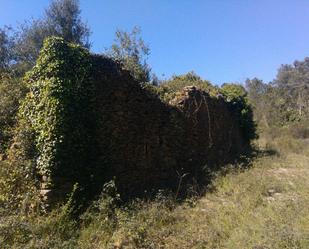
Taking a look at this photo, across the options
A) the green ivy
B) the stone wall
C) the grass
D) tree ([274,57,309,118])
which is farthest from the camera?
tree ([274,57,309,118])

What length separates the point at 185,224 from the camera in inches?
303

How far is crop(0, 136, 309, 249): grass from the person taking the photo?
20.8 feet

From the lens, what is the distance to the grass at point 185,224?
635 cm

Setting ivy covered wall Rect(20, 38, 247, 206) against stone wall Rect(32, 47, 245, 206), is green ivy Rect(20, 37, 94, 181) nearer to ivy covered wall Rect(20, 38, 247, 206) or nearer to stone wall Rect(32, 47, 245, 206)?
ivy covered wall Rect(20, 38, 247, 206)

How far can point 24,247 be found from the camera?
20.2ft

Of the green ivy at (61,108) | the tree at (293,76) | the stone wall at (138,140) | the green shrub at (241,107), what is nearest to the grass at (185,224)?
the stone wall at (138,140)

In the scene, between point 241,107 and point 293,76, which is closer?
point 241,107

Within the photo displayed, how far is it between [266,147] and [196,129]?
24.4 ft

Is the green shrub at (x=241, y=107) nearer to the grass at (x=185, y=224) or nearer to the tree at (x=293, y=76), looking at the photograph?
the grass at (x=185, y=224)

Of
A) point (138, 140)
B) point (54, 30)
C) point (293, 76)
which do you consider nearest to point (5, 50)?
point (54, 30)

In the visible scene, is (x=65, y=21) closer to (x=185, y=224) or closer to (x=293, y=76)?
(x=185, y=224)

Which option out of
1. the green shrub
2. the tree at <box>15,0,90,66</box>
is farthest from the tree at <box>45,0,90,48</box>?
the green shrub

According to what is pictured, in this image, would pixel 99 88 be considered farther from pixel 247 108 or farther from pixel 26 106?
pixel 247 108

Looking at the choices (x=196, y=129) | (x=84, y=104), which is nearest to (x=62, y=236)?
(x=84, y=104)
